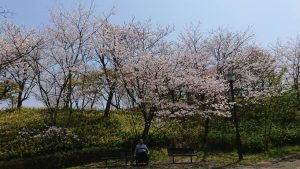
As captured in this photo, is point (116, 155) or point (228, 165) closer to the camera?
point (228, 165)

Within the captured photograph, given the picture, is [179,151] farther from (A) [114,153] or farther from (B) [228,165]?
(A) [114,153]

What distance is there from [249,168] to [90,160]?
8927mm

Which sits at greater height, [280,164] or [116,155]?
[116,155]

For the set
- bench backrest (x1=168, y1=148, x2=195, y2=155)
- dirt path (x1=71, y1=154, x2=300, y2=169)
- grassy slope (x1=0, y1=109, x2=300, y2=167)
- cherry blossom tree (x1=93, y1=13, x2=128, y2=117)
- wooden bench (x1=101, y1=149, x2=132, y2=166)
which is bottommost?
dirt path (x1=71, y1=154, x2=300, y2=169)

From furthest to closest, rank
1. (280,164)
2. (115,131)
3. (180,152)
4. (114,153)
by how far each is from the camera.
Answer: (115,131) → (114,153) → (180,152) → (280,164)

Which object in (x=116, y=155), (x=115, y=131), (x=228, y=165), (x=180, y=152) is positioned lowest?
(x=228, y=165)

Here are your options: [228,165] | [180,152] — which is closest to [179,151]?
[180,152]

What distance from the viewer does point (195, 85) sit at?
2559 centimetres

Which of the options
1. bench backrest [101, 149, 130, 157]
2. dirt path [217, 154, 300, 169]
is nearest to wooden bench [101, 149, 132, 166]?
bench backrest [101, 149, 130, 157]

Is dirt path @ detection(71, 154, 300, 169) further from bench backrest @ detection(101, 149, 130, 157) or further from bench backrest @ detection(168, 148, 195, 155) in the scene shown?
bench backrest @ detection(101, 149, 130, 157)

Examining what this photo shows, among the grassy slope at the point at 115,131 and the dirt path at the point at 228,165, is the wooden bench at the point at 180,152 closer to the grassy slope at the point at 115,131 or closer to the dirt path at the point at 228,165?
the grassy slope at the point at 115,131

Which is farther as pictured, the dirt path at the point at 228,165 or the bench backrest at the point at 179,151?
the bench backrest at the point at 179,151

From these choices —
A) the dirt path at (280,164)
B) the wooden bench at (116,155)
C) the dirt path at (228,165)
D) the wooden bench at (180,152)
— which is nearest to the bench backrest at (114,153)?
the wooden bench at (116,155)

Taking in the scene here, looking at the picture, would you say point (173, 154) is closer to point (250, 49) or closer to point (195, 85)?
point (195, 85)
